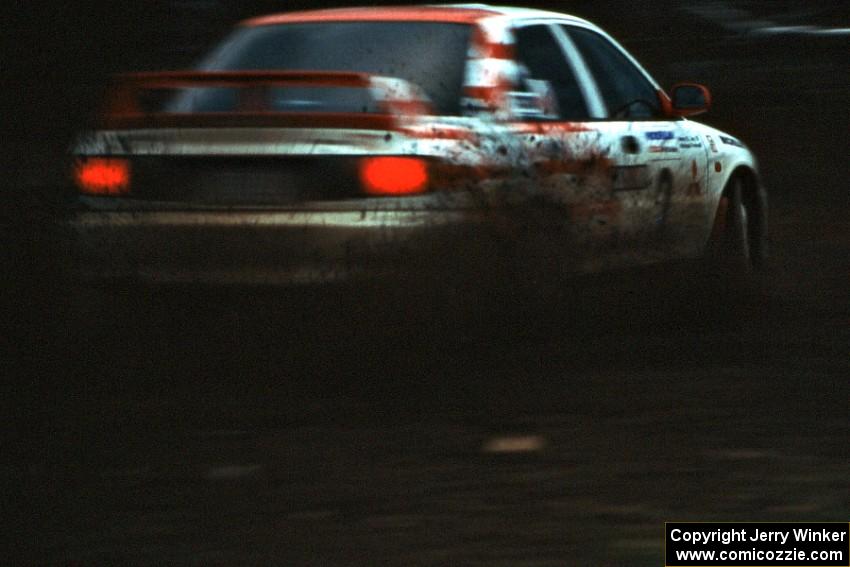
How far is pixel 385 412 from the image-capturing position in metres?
6.92

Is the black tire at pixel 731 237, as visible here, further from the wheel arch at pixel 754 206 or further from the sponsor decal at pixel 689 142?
the sponsor decal at pixel 689 142

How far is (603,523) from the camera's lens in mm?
5367

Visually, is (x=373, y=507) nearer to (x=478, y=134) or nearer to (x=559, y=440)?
(x=559, y=440)

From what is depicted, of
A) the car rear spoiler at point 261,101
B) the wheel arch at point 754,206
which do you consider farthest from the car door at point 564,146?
the wheel arch at point 754,206

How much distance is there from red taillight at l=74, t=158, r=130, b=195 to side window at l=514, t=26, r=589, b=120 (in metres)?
1.73

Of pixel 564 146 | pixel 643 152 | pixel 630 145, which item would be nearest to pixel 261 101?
pixel 564 146

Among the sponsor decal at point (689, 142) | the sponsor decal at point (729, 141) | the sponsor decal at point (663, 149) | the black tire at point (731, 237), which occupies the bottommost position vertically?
the black tire at point (731, 237)

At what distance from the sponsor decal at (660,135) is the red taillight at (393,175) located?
181cm

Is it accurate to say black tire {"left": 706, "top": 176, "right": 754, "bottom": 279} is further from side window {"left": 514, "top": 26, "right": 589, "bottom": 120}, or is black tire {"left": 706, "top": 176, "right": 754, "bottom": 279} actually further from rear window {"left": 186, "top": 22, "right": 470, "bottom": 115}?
rear window {"left": 186, "top": 22, "right": 470, "bottom": 115}

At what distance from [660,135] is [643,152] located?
32cm

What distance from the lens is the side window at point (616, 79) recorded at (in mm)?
8930

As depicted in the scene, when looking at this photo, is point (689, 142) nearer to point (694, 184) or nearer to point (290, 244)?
point (694, 184)

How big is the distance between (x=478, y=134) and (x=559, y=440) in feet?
5.23

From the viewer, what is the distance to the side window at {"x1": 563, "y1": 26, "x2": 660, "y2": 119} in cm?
893
